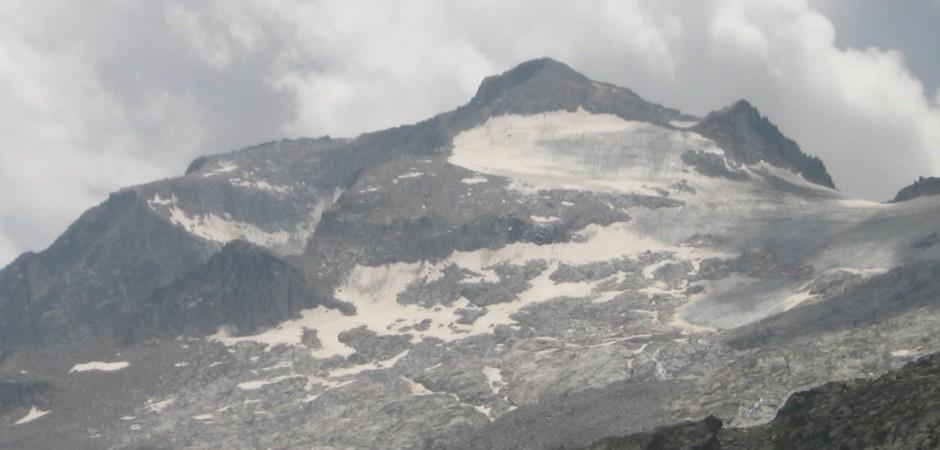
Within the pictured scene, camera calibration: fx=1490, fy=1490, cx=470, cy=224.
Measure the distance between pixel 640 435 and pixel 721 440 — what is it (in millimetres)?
12716

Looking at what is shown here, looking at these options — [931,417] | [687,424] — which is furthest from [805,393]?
[931,417]

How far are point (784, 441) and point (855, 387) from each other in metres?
10.2

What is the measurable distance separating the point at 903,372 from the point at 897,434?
52.6ft

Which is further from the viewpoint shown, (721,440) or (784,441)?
(721,440)

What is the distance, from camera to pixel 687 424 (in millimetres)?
179875

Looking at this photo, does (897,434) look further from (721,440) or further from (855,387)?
(721,440)

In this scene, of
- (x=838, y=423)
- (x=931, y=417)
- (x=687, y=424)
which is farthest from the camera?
(x=687, y=424)

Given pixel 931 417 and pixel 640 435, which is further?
pixel 640 435

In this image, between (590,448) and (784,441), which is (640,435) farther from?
(784,441)

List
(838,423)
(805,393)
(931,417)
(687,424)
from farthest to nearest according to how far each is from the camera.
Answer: (687,424) < (805,393) < (838,423) < (931,417)

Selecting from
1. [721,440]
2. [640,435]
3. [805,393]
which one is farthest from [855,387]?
[640,435]

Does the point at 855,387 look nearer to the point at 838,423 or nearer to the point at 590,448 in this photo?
the point at 838,423

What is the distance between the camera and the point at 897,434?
141500 mm

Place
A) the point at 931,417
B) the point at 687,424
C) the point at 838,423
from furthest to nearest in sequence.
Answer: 1. the point at 687,424
2. the point at 838,423
3. the point at 931,417
